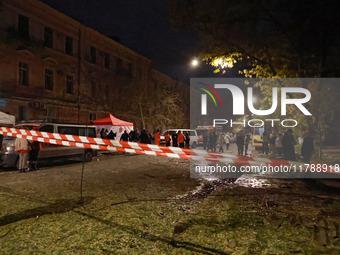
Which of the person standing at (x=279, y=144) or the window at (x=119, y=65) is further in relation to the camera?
the window at (x=119, y=65)

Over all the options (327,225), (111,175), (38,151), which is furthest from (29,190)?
(327,225)

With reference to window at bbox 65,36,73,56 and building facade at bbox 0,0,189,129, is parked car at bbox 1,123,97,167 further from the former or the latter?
window at bbox 65,36,73,56

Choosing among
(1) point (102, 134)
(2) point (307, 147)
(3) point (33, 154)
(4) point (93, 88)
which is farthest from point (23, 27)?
(2) point (307, 147)

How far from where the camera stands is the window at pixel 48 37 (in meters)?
21.9

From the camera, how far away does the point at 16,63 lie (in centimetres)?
1903

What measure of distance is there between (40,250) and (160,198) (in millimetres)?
2951

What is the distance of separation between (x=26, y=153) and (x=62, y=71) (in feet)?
54.0

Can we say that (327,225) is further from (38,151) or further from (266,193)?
(38,151)

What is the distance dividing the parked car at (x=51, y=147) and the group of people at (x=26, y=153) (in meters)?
0.32

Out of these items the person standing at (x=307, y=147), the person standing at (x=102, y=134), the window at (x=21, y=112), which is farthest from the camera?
the window at (x=21, y=112)

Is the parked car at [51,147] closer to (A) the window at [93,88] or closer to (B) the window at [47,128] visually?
(B) the window at [47,128]

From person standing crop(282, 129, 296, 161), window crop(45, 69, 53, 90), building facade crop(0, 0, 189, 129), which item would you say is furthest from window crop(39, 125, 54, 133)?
window crop(45, 69, 53, 90)

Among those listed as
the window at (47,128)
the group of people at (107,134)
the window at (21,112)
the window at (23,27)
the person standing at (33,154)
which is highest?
the window at (23,27)

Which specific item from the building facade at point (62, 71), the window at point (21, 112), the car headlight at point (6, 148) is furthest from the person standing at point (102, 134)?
the car headlight at point (6, 148)
